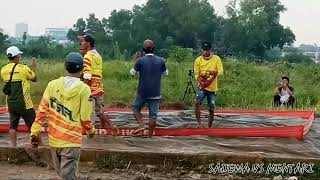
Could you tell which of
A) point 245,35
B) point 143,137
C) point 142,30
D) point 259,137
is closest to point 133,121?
point 143,137

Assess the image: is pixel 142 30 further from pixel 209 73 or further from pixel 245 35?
pixel 209 73

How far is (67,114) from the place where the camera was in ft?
18.6

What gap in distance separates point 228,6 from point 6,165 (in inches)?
2555

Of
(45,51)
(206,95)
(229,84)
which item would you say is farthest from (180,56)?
(45,51)

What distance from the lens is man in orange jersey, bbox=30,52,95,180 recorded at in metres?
5.62

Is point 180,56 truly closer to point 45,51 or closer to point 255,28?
point 45,51

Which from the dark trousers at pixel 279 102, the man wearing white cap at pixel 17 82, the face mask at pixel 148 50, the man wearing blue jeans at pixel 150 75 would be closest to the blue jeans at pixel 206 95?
the man wearing blue jeans at pixel 150 75

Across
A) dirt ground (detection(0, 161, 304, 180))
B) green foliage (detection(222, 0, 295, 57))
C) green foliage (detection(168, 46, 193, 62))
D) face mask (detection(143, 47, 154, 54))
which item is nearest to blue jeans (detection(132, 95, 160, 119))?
face mask (detection(143, 47, 154, 54))

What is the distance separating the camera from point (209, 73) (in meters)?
10.2

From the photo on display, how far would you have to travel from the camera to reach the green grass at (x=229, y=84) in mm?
19172

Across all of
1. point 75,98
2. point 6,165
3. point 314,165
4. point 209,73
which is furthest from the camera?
Result: point 209,73

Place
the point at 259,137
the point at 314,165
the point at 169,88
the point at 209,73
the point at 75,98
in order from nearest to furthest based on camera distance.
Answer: the point at 75,98 → the point at 314,165 → the point at 259,137 → the point at 209,73 → the point at 169,88

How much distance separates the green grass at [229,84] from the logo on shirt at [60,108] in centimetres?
1178

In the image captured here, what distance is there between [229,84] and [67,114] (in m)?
19.2
